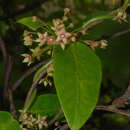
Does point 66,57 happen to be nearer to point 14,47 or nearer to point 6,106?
point 6,106

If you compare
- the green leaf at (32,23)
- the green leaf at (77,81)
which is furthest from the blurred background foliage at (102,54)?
the green leaf at (77,81)

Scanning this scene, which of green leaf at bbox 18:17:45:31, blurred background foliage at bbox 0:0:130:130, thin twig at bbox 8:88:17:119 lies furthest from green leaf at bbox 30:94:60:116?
blurred background foliage at bbox 0:0:130:130

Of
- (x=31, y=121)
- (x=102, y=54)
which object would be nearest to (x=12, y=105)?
(x=31, y=121)

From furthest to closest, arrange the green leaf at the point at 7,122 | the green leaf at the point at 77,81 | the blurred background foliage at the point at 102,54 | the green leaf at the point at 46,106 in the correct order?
the blurred background foliage at the point at 102,54, the green leaf at the point at 46,106, the green leaf at the point at 7,122, the green leaf at the point at 77,81

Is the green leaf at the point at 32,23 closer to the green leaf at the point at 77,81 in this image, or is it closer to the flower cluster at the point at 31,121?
the green leaf at the point at 77,81

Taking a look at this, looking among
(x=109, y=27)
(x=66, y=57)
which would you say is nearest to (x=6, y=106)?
(x=66, y=57)
